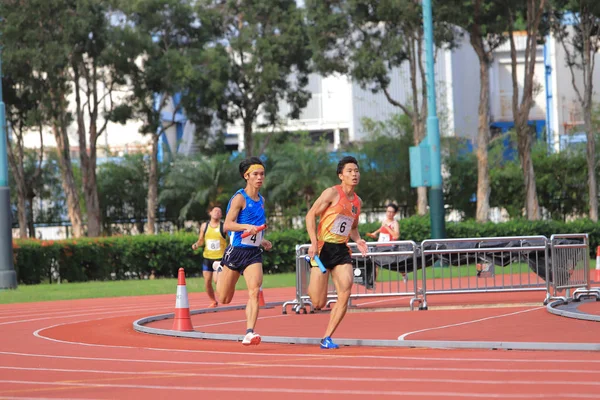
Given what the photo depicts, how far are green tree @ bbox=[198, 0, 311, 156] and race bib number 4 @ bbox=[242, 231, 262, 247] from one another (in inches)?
1130

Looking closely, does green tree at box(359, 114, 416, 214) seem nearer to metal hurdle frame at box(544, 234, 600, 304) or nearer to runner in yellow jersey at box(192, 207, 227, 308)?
runner in yellow jersey at box(192, 207, 227, 308)

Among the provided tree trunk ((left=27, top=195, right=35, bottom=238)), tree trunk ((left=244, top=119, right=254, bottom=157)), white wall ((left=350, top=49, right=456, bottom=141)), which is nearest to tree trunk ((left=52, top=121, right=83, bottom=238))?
tree trunk ((left=27, top=195, right=35, bottom=238))

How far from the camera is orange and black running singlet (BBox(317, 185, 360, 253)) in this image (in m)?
12.3

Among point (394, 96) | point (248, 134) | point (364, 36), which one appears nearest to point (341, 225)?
point (364, 36)

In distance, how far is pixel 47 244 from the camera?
107 ft

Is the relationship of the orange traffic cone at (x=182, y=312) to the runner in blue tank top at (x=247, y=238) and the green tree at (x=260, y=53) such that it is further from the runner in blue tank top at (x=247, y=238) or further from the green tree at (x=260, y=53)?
the green tree at (x=260, y=53)

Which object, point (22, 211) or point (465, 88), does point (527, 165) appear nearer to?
point (22, 211)

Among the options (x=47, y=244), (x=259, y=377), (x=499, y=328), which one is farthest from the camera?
(x=47, y=244)

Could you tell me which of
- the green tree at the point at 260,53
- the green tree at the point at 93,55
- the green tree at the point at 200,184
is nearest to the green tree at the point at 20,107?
the green tree at the point at 93,55

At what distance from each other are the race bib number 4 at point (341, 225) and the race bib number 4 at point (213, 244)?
26.3 feet

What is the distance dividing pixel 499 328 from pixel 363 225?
74.2ft

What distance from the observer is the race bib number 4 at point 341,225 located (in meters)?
12.3

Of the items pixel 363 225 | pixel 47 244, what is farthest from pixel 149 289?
pixel 363 225

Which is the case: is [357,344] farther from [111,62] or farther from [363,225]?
[111,62]
